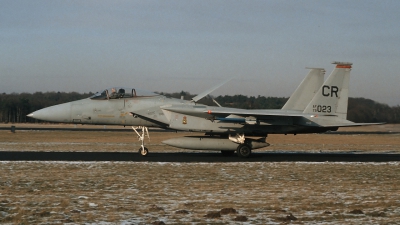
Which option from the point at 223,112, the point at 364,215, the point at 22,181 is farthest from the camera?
the point at 223,112

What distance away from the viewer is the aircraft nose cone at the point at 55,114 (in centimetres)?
1838

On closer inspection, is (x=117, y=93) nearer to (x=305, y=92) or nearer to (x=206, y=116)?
(x=206, y=116)

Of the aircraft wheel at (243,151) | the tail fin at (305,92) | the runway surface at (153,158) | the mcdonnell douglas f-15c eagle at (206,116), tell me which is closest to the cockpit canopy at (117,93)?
the mcdonnell douglas f-15c eagle at (206,116)

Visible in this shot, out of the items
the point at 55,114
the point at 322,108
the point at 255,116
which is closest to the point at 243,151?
the point at 255,116

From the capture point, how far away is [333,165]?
51.8 feet

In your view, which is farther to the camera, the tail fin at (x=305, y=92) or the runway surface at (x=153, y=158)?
the tail fin at (x=305, y=92)

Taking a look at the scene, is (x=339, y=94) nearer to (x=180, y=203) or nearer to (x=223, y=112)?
(x=223, y=112)

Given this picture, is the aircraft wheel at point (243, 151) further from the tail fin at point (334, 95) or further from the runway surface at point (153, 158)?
the tail fin at point (334, 95)

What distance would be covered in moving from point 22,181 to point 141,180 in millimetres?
2866

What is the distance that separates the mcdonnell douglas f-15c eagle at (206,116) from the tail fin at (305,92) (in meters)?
1.47

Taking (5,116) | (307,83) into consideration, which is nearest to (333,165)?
(307,83)

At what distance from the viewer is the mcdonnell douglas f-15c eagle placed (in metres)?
18.4

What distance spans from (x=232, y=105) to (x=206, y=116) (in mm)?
18447

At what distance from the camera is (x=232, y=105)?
1457 inches
